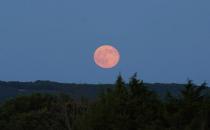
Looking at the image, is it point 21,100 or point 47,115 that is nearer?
point 47,115

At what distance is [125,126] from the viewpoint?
60.9 ft

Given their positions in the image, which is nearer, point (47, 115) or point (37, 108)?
point (47, 115)

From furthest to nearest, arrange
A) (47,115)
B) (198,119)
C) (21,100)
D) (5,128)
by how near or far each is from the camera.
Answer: (21,100)
(47,115)
(5,128)
(198,119)

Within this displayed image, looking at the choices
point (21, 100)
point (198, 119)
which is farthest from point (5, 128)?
point (198, 119)

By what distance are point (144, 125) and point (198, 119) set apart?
281 cm

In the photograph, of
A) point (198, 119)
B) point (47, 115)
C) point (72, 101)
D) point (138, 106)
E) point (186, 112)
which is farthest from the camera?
point (47, 115)

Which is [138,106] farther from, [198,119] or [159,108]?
[198,119]

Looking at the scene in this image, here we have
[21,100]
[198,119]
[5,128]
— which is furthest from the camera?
[21,100]

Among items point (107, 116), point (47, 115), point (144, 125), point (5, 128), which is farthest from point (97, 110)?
point (47, 115)

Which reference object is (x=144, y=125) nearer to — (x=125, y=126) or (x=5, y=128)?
(x=125, y=126)

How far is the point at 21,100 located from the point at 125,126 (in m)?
22.9

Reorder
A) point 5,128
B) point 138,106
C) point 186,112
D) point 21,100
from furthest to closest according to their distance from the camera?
point 21,100 < point 5,128 < point 138,106 < point 186,112

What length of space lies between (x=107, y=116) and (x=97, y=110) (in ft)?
Answer: 1.46

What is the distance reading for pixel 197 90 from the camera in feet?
59.7
